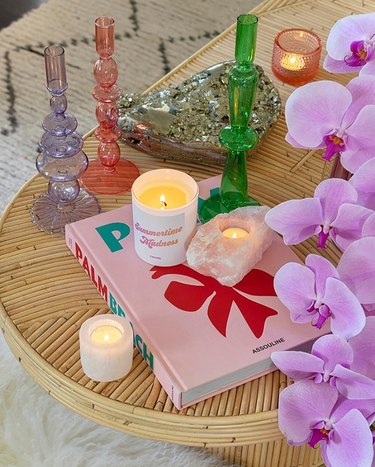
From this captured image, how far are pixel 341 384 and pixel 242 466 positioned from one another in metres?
0.47

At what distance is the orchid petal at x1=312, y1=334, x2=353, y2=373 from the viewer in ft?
2.14

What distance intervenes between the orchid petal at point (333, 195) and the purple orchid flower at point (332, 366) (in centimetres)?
11

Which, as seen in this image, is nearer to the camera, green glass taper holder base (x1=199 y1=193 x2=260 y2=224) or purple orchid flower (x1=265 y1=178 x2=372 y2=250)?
purple orchid flower (x1=265 y1=178 x2=372 y2=250)

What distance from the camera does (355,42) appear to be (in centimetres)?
75

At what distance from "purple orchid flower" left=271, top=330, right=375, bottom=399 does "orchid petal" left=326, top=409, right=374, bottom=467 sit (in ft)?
0.08

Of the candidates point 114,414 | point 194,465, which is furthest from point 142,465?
point 114,414

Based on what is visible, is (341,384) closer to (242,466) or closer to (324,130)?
(324,130)

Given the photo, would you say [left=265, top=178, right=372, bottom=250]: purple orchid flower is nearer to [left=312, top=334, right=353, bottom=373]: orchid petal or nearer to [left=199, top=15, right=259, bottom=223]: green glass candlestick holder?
[left=312, top=334, right=353, bottom=373]: orchid petal

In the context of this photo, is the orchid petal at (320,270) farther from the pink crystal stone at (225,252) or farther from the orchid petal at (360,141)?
the pink crystal stone at (225,252)

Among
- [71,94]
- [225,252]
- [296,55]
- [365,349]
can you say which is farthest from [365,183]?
[71,94]

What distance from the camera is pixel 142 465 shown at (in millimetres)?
1099

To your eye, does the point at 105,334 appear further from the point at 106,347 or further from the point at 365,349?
the point at 365,349

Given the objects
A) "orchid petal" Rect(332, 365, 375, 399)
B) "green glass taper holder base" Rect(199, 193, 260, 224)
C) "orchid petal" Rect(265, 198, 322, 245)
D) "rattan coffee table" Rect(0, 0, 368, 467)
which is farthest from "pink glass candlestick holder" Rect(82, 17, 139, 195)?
"orchid petal" Rect(332, 365, 375, 399)

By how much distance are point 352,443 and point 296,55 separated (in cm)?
74
